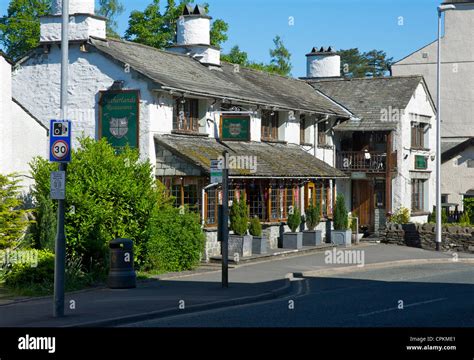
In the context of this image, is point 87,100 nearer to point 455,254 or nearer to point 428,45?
point 455,254

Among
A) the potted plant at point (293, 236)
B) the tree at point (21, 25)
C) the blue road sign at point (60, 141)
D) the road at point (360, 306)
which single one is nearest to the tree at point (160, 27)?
the tree at point (21, 25)

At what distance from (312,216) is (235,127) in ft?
20.4

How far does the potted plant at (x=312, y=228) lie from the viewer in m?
33.9

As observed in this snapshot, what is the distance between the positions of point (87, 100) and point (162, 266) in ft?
23.1

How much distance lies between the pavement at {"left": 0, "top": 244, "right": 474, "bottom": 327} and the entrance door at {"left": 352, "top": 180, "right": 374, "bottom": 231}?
10.7 metres

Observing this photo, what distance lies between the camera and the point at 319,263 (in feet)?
94.5

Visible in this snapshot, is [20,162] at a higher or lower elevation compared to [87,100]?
lower

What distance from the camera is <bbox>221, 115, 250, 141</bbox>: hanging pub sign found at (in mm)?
29672

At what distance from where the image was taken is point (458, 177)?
47.0 meters

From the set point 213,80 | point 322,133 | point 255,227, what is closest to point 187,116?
point 213,80

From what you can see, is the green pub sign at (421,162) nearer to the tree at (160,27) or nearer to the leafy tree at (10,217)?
the tree at (160,27)

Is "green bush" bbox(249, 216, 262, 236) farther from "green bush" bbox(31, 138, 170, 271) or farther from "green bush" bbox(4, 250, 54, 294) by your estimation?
"green bush" bbox(4, 250, 54, 294)

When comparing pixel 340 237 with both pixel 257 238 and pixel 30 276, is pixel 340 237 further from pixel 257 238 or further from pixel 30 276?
pixel 30 276
